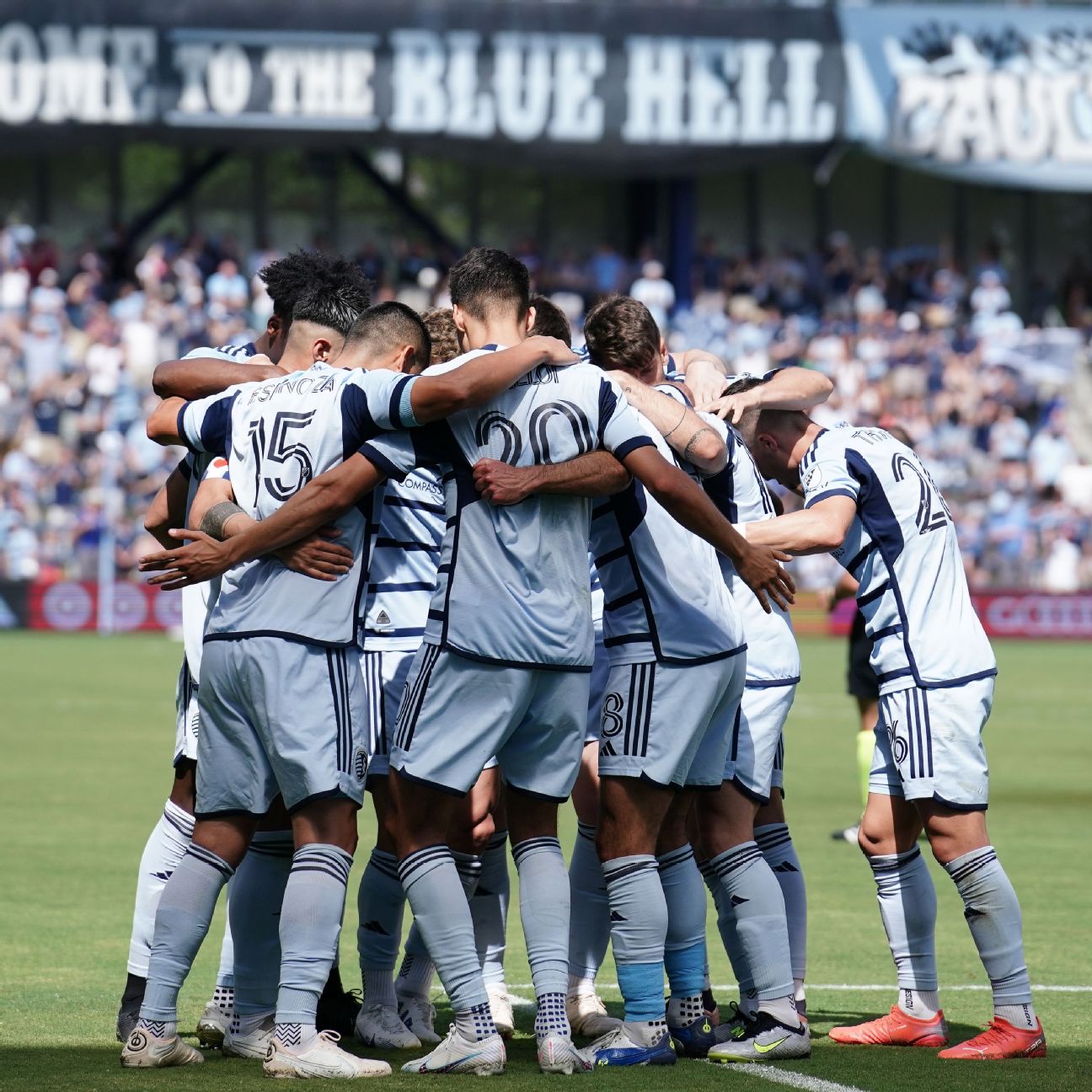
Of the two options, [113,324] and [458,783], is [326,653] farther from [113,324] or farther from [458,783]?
[113,324]

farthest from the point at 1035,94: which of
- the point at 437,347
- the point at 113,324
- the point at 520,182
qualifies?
the point at 437,347

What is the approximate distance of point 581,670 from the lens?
18.7ft

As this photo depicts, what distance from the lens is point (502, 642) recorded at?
5547mm

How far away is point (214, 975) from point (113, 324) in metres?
23.7

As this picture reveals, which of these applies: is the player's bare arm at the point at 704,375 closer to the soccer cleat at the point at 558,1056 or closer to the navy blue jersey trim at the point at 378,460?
the navy blue jersey trim at the point at 378,460

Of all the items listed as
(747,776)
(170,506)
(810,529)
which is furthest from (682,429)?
(170,506)

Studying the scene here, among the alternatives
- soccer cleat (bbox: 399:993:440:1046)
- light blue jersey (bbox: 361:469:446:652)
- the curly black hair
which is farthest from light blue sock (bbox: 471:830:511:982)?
the curly black hair

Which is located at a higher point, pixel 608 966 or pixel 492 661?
pixel 492 661

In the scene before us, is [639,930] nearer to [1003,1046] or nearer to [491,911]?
[491,911]

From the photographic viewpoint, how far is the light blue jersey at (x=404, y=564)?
20.7 ft

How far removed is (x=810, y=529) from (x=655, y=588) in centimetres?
51

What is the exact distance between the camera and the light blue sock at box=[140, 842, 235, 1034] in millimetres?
5543

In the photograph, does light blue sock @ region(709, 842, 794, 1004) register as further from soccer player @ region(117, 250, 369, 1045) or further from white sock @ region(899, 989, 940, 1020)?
soccer player @ region(117, 250, 369, 1045)

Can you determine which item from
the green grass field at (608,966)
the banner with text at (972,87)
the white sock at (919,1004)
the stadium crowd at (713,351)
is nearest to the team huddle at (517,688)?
the white sock at (919,1004)
